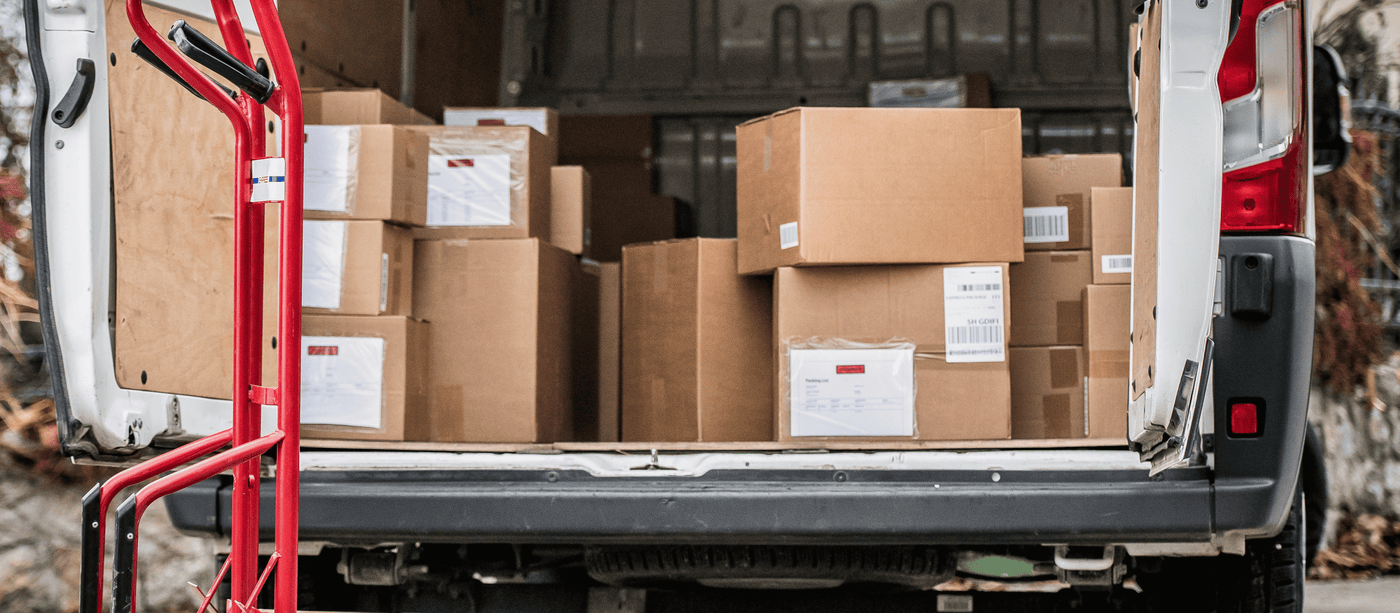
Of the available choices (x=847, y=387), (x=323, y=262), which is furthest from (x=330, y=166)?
(x=847, y=387)

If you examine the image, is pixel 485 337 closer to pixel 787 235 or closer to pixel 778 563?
pixel 787 235

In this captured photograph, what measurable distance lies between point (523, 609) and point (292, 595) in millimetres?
1041

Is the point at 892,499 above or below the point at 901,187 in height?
below

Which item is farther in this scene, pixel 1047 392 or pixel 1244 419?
pixel 1047 392

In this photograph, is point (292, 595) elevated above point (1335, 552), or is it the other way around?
point (292, 595)

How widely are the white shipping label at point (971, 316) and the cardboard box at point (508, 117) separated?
139 centimetres

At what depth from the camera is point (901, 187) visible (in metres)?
2.29

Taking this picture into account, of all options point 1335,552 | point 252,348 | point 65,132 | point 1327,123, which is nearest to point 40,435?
point 65,132

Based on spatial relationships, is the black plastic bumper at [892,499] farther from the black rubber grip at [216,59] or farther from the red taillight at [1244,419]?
the black rubber grip at [216,59]

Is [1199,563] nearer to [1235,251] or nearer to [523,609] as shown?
[1235,251]

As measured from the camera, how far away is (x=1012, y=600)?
2.44 meters

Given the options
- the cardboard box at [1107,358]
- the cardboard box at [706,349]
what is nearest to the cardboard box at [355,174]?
the cardboard box at [706,349]

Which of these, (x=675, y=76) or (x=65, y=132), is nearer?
(x=65, y=132)

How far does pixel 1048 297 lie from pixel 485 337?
4.18ft
